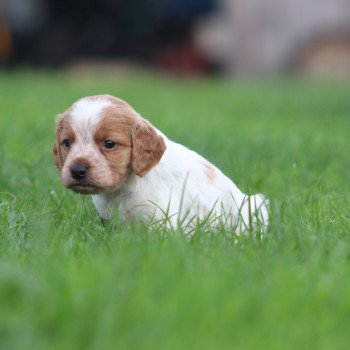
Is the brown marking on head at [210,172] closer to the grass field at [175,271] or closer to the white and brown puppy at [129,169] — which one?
the white and brown puppy at [129,169]

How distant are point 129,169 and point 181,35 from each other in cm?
1590

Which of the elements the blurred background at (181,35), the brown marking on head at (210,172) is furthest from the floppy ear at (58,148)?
the blurred background at (181,35)

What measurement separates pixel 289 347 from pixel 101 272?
2.44 feet

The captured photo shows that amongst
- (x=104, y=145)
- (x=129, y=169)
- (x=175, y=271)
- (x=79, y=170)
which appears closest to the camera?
(x=175, y=271)

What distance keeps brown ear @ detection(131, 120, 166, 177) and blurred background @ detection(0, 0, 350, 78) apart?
576 inches

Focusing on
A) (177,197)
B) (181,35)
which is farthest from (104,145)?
(181,35)

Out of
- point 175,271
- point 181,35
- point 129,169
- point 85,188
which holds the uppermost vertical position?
point 181,35

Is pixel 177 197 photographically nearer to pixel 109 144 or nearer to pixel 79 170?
pixel 109 144

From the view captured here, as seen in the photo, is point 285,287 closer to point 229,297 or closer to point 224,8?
point 229,297

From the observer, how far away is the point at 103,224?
4.43 m

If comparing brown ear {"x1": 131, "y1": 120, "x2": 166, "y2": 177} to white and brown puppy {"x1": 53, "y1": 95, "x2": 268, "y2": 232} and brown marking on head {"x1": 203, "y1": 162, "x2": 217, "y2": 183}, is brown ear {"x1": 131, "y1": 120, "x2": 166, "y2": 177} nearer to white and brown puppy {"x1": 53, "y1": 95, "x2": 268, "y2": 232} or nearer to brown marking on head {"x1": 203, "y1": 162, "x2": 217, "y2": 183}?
white and brown puppy {"x1": 53, "y1": 95, "x2": 268, "y2": 232}

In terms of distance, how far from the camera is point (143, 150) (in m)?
4.29

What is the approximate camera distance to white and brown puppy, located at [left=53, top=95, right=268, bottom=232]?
4.21 m

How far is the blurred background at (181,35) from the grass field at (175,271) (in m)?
12.6
